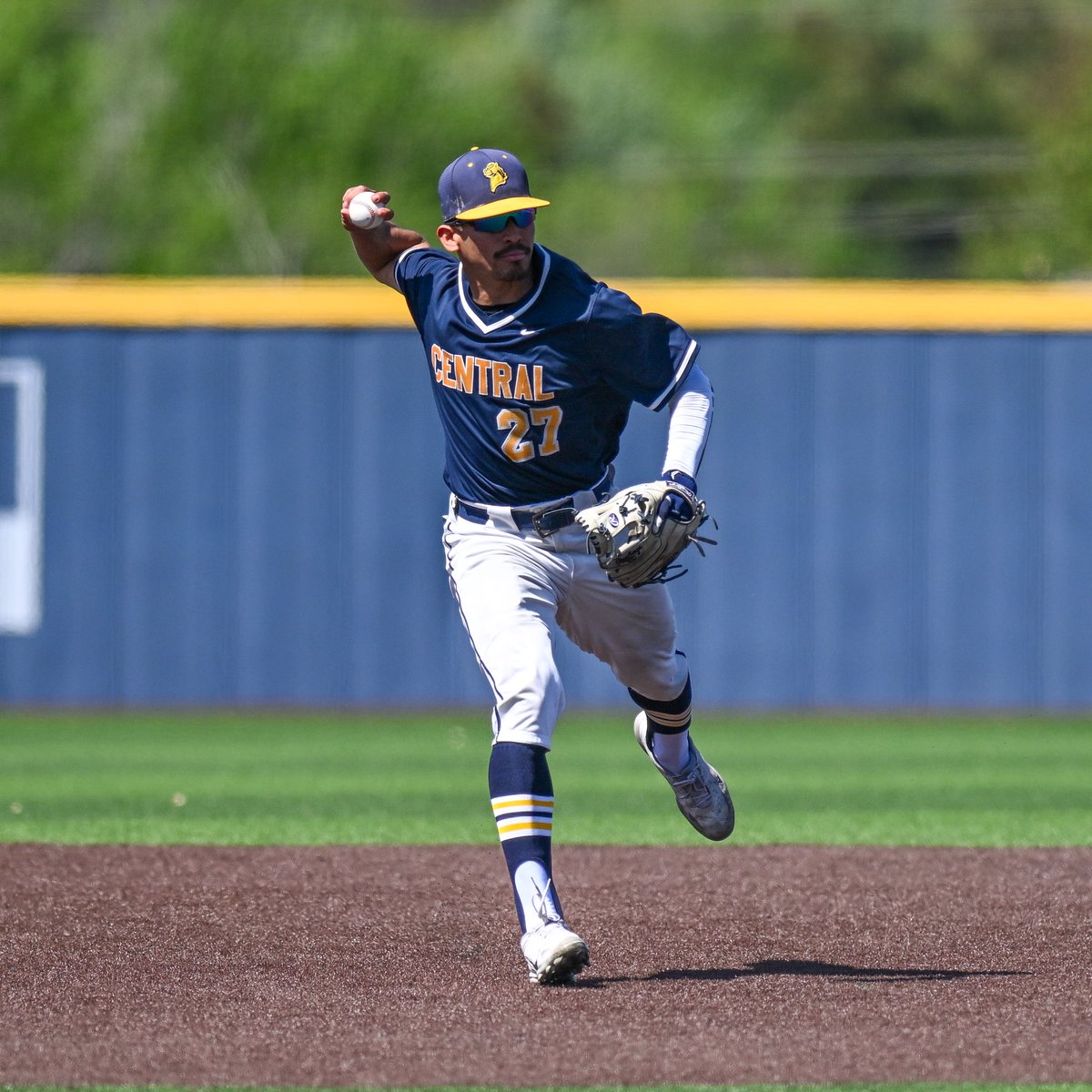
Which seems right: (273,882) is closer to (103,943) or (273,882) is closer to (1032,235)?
(103,943)

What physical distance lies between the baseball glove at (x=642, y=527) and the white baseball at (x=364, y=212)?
110cm

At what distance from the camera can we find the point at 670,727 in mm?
5832

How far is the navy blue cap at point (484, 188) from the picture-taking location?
494 cm

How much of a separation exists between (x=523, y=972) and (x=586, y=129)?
182 feet

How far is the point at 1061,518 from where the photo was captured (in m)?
12.7

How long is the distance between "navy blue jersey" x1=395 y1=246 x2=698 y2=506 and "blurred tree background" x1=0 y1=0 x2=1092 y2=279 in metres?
32.9

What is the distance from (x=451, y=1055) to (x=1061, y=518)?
9.43 meters

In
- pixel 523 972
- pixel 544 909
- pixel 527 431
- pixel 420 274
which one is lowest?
pixel 523 972

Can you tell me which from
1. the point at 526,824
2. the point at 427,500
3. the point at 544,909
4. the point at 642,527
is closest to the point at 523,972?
the point at 544,909

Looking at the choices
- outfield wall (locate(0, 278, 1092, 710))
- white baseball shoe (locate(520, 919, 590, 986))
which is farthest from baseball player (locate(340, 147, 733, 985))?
outfield wall (locate(0, 278, 1092, 710))

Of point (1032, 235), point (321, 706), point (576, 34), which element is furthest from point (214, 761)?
point (576, 34)

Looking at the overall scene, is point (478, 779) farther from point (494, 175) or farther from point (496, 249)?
point (494, 175)

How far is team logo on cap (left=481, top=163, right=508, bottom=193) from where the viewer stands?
16.3 feet

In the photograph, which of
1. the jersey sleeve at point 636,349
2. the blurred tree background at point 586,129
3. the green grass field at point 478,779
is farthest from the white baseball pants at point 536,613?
the blurred tree background at point 586,129
